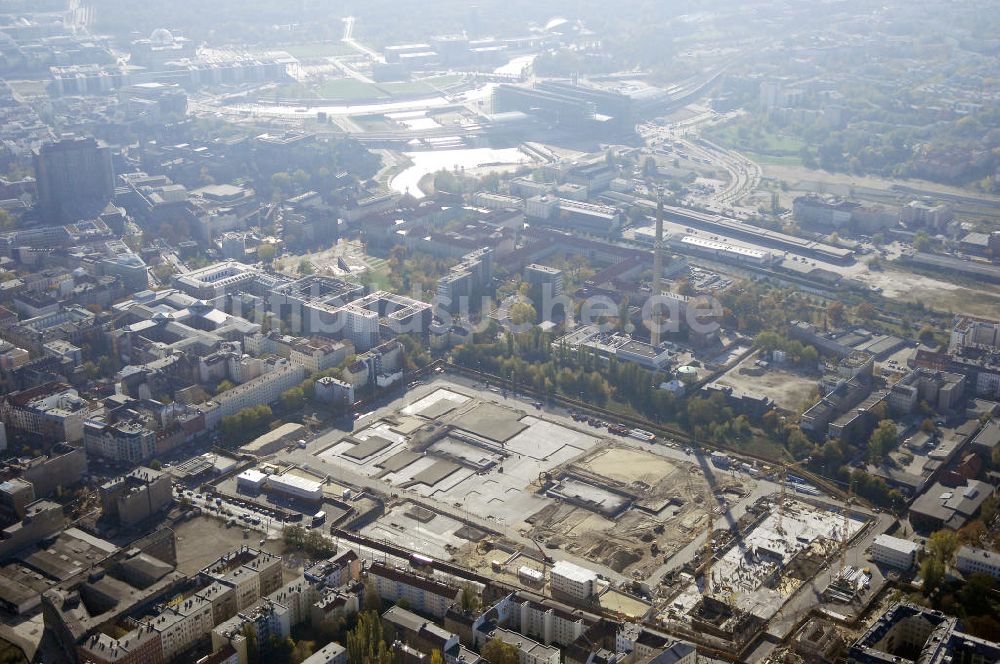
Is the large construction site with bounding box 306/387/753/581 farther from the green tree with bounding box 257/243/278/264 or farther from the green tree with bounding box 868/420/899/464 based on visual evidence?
the green tree with bounding box 257/243/278/264

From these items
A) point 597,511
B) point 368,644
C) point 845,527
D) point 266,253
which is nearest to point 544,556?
point 597,511

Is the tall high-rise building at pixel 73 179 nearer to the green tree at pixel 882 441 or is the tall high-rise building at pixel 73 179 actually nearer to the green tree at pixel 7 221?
the green tree at pixel 7 221

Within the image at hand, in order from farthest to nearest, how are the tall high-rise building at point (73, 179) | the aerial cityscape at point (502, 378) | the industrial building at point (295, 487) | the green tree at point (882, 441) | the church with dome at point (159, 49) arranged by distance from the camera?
the church with dome at point (159, 49) < the tall high-rise building at point (73, 179) < the green tree at point (882, 441) < the industrial building at point (295, 487) < the aerial cityscape at point (502, 378)

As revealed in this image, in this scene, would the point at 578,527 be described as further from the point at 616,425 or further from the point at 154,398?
the point at 154,398

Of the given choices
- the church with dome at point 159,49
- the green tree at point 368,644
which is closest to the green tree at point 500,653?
the green tree at point 368,644

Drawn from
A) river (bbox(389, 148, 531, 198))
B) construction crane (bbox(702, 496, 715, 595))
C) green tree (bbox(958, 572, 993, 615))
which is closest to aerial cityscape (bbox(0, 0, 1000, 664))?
green tree (bbox(958, 572, 993, 615))
